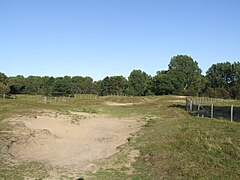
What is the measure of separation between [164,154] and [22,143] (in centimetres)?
668

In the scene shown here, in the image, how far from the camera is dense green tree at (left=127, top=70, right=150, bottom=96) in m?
150

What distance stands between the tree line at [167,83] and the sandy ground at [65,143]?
307 ft

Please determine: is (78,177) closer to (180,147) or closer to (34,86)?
(180,147)

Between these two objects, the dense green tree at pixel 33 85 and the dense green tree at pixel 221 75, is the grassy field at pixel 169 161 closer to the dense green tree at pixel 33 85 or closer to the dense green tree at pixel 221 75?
the dense green tree at pixel 33 85

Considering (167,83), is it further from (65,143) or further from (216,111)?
(65,143)

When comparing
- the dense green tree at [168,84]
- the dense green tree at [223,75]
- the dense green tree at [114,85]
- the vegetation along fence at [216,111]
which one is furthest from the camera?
the dense green tree at [114,85]

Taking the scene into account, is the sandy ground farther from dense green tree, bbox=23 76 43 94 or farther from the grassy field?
dense green tree, bbox=23 76 43 94

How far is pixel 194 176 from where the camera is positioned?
32.9 feet

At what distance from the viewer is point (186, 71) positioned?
5502 inches

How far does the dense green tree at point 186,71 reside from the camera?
134625 mm

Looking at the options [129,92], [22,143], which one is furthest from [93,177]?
[129,92]

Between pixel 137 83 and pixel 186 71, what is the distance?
25805 mm

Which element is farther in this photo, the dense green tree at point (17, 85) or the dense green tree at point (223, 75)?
the dense green tree at point (223, 75)

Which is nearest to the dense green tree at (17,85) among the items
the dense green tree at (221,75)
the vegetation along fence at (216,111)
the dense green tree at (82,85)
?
the dense green tree at (82,85)
